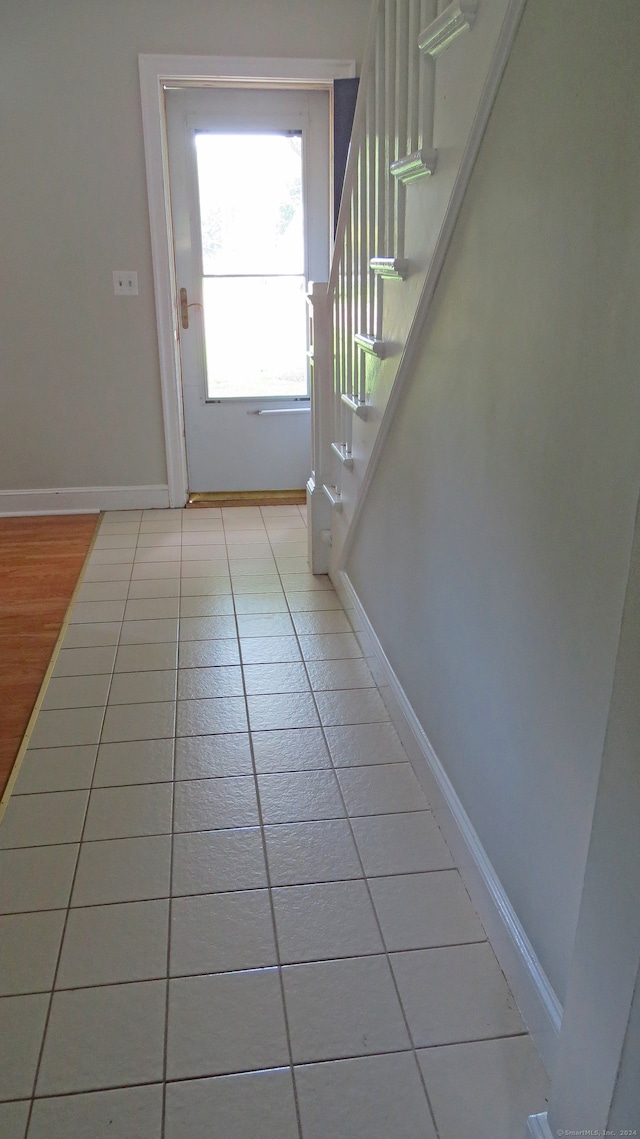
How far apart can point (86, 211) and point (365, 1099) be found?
364 cm

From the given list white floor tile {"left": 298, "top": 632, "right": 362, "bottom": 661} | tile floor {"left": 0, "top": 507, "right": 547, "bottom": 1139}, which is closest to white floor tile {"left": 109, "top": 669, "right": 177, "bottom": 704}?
tile floor {"left": 0, "top": 507, "right": 547, "bottom": 1139}

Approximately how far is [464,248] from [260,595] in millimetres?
1761

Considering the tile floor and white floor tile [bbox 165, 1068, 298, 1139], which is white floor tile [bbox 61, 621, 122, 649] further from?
white floor tile [bbox 165, 1068, 298, 1139]

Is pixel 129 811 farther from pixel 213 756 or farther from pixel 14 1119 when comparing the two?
pixel 14 1119

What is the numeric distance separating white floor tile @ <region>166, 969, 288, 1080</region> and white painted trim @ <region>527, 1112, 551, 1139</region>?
1.21 ft

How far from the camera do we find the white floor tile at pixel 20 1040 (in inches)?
46.4

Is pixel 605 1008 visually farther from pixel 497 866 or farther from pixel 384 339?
pixel 384 339

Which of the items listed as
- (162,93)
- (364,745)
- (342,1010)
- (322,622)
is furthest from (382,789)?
(162,93)

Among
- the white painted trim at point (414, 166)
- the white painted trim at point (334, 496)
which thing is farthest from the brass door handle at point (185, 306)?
the white painted trim at point (414, 166)

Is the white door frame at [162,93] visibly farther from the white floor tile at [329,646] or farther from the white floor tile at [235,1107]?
the white floor tile at [235,1107]

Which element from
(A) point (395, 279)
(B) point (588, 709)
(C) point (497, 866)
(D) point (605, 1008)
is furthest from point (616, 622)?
(A) point (395, 279)

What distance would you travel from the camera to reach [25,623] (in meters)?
2.76

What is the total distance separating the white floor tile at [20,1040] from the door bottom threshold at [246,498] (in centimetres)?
307

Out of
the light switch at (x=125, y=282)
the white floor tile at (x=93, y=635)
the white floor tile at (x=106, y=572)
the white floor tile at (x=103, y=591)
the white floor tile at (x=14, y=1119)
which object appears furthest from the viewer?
the light switch at (x=125, y=282)
